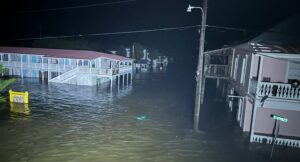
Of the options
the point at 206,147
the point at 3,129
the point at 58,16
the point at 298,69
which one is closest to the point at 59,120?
the point at 3,129

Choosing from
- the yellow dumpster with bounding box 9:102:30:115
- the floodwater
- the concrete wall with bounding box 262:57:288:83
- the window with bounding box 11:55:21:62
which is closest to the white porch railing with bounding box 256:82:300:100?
the concrete wall with bounding box 262:57:288:83

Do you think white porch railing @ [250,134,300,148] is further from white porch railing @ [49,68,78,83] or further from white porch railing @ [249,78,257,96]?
white porch railing @ [49,68,78,83]

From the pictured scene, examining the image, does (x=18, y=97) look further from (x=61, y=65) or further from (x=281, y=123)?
(x=281, y=123)

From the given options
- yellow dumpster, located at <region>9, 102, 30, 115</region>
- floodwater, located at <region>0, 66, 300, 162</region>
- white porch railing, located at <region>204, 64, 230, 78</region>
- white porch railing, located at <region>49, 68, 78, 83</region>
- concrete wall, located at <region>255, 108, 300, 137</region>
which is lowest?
floodwater, located at <region>0, 66, 300, 162</region>

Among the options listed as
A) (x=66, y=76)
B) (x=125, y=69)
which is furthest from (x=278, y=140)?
(x=66, y=76)

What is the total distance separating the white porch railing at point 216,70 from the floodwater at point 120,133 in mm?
3668

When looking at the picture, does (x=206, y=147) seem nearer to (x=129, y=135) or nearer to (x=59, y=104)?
(x=129, y=135)

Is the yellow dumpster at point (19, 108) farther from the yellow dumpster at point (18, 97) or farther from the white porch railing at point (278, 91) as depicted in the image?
the white porch railing at point (278, 91)

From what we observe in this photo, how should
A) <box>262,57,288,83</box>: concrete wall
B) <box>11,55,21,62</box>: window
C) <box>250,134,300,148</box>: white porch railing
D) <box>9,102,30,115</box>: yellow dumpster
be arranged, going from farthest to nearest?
1. <box>11,55,21,62</box>: window
2. <box>9,102,30,115</box>: yellow dumpster
3. <box>262,57,288,83</box>: concrete wall
4. <box>250,134,300,148</box>: white porch railing

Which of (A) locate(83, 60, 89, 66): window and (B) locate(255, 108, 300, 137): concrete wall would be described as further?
(A) locate(83, 60, 89, 66): window

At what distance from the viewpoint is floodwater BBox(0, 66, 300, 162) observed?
14.0 metres

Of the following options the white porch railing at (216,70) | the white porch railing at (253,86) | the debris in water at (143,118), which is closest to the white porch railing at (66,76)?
the debris in water at (143,118)

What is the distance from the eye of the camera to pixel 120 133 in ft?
57.2

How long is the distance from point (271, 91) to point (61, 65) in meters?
31.3
